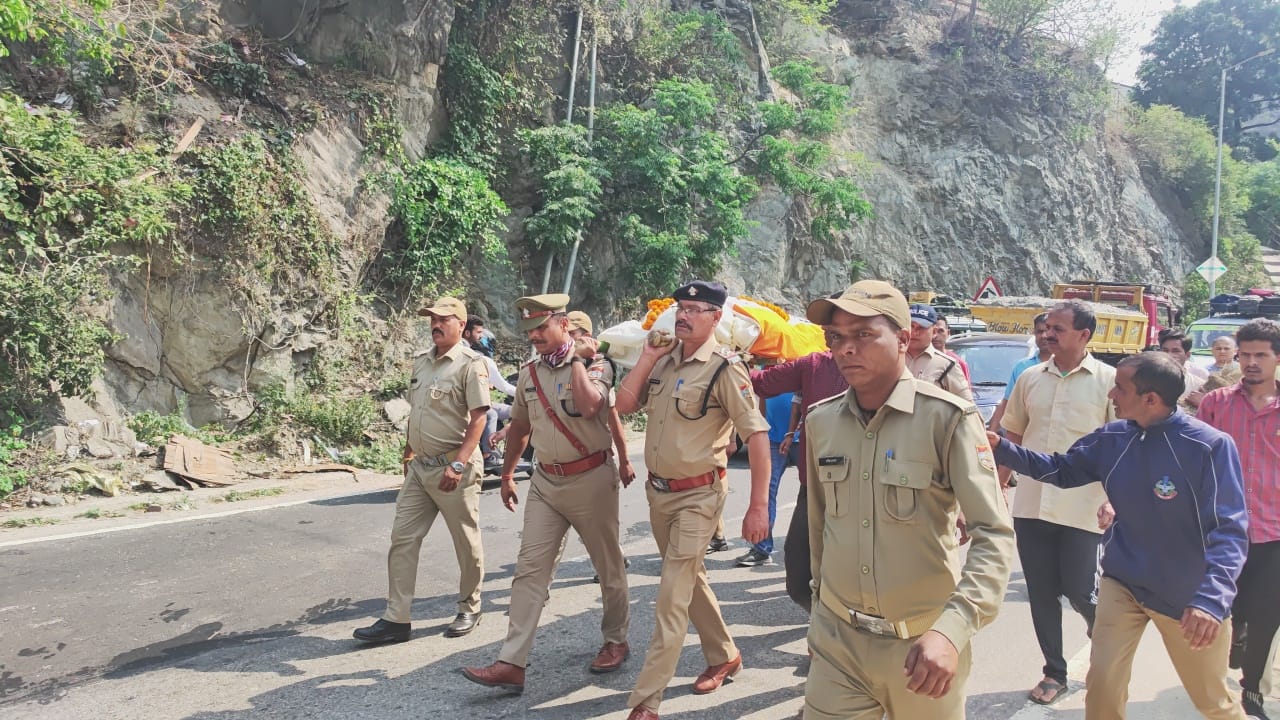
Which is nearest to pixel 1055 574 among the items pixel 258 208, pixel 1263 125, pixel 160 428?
pixel 160 428

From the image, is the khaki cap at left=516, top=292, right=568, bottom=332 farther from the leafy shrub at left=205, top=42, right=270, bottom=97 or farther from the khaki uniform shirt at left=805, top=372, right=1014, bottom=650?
the leafy shrub at left=205, top=42, right=270, bottom=97

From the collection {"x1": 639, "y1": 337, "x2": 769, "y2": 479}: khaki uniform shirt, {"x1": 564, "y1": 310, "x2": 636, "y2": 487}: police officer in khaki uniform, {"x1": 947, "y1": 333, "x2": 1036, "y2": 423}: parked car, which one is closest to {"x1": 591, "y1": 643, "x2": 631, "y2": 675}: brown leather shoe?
{"x1": 564, "y1": 310, "x2": 636, "y2": 487}: police officer in khaki uniform

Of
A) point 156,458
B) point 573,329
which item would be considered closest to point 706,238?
point 156,458

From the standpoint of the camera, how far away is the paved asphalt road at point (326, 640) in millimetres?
4000

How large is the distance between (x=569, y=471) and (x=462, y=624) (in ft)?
4.30

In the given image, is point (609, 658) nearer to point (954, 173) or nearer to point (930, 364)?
point (930, 364)

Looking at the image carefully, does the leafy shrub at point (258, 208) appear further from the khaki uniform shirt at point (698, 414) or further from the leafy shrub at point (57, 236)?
the khaki uniform shirt at point (698, 414)

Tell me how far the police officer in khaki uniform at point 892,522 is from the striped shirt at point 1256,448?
7.49 ft

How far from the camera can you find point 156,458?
9.41 metres

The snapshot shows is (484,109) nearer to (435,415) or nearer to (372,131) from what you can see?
(372,131)

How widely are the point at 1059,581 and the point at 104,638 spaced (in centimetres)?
522

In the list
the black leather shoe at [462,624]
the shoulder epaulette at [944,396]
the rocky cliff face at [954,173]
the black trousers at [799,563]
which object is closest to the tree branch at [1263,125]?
the rocky cliff face at [954,173]

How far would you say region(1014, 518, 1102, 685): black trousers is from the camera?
4.12m

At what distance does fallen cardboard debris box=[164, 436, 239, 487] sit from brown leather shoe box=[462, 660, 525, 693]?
6.45 meters
